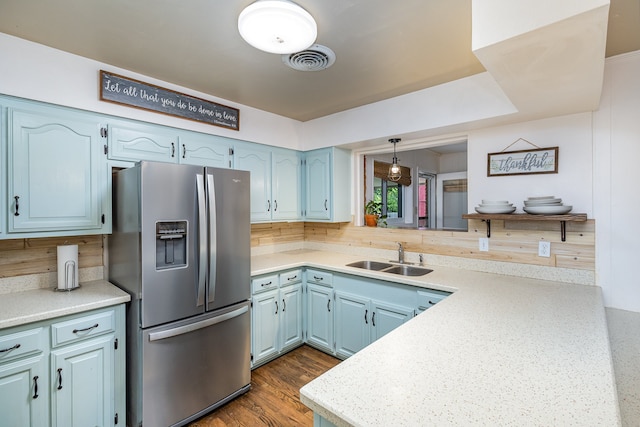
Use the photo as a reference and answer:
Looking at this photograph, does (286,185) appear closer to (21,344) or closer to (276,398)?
(276,398)

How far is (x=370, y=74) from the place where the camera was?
2.24m

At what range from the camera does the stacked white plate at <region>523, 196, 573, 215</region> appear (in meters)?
2.01

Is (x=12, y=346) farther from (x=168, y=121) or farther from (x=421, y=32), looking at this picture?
(x=421, y=32)

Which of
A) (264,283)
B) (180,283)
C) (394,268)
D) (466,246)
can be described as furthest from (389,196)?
(180,283)

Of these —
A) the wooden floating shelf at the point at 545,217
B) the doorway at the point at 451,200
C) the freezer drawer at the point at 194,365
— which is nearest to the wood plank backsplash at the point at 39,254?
the freezer drawer at the point at 194,365

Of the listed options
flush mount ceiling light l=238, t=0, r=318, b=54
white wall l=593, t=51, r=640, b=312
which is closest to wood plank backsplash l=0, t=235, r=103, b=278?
flush mount ceiling light l=238, t=0, r=318, b=54

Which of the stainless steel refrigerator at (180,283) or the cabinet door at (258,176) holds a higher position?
the cabinet door at (258,176)

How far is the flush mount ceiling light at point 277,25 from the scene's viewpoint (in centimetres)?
140

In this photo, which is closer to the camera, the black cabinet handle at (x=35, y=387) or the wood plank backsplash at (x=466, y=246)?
the black cabinet handle at (x=35, y=387)

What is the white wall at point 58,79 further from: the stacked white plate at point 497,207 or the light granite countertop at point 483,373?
the stacked white plate at point 497,207

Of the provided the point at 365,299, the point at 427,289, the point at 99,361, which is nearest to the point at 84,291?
the point at 99,361

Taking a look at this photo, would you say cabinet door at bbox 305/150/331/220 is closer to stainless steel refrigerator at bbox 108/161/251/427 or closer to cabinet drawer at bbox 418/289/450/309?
stainless steel refrigerator at bbox 108/161/251/427

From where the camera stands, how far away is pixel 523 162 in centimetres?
230

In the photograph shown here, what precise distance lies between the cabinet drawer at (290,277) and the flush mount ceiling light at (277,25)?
1887 mm
